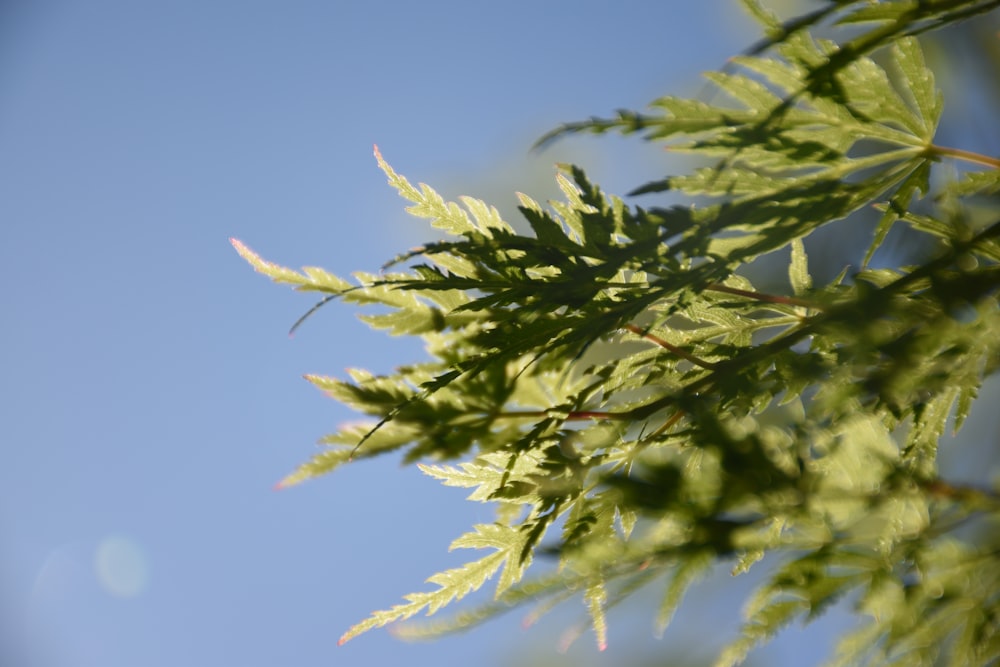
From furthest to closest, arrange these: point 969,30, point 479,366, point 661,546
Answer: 1. point 969,30
2. point 479,366
3. point 661,546

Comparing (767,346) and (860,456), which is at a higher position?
(767,346)

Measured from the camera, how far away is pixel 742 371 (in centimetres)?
116

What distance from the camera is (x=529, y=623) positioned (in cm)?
107

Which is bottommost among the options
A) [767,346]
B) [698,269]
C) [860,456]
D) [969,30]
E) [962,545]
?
[962,545]

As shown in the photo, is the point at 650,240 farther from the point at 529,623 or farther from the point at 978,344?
the point at 529,623

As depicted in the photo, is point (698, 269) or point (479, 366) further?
point (479, 366)

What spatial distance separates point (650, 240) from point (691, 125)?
0.18 m

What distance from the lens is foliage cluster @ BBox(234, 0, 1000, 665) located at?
0.83 metres

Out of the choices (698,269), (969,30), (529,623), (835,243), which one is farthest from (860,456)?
(969,30)

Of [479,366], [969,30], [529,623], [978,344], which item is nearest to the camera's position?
[978,344]

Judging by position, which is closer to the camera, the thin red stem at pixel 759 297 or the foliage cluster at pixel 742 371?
the foliage cluster at pixel 742 371

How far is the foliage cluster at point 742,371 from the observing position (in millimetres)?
833

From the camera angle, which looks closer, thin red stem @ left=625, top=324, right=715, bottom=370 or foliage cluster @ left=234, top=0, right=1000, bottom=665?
foliage cluster @ left=234, top=0, right=1000, bottom=665

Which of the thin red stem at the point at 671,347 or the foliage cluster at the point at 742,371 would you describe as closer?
the foliage cluster at the point at 742,371
